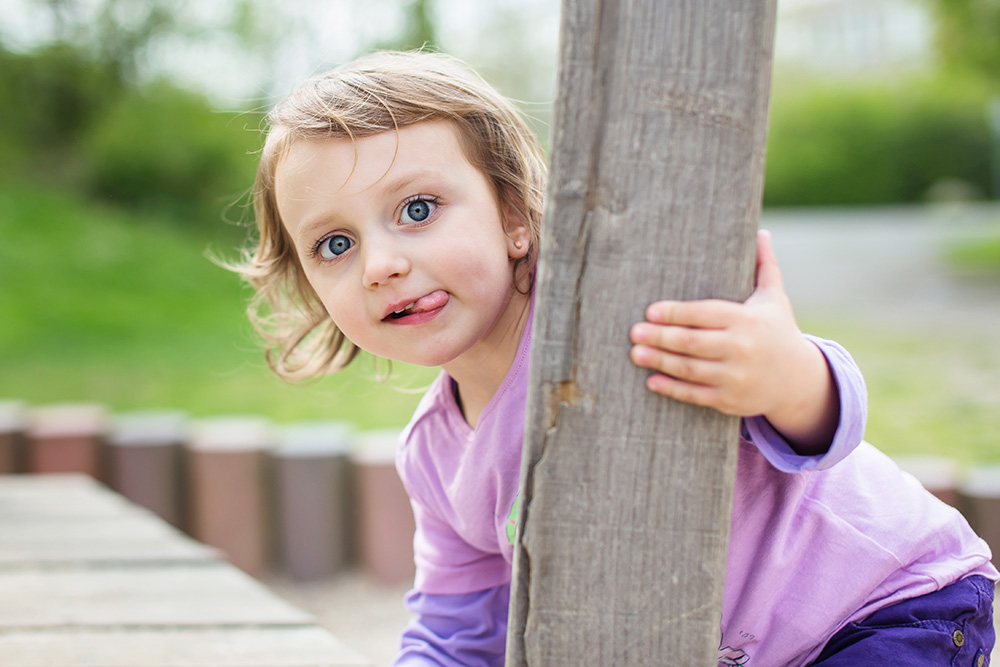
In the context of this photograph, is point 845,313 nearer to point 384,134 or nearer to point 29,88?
point 384,134

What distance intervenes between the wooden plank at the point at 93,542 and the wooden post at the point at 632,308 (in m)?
1.31

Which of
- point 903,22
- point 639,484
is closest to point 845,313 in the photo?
point 639,484

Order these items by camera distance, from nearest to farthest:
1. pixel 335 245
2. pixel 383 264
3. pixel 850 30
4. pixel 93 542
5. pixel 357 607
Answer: pixel 383 264, pixel 335 245, pixel 93 542, pixel 357 607, pixel 850 30

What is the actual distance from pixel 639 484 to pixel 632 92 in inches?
13.9

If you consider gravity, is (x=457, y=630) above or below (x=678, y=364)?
below

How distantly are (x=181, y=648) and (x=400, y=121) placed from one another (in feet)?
3.04

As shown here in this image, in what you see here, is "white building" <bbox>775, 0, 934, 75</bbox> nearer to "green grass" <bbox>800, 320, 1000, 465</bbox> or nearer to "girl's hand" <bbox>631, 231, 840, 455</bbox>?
"green grass" <bbox>800, 320, 1000, 465</bbox>

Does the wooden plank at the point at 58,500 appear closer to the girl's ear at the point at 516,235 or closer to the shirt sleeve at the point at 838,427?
the girl's ear at the point at 516,235

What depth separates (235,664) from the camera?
4.64 ft

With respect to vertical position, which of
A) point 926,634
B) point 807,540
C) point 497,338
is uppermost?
point 497,338

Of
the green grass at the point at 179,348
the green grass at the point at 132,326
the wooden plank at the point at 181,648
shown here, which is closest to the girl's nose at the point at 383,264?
the wooden plank at the point at 181,648

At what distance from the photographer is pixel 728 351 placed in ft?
2.66

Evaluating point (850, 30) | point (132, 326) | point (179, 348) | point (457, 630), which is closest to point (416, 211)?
point (457, 630)

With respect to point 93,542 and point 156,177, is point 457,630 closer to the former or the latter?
point 93,542
